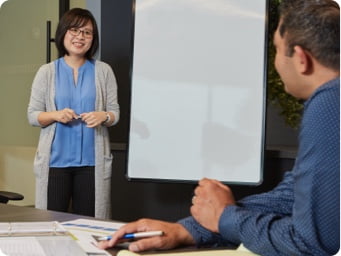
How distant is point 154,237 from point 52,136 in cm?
154

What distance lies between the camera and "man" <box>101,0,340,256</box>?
2.66 ft

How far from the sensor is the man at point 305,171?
31.9 inches

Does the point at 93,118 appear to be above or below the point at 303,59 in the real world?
below

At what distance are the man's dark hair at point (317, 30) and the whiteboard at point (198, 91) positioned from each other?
4.99 feet

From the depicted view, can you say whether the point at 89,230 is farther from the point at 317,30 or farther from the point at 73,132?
the point at 73,132

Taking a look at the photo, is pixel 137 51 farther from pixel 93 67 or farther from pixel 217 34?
pixel 217 34

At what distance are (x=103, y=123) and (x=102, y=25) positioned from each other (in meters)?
1.02

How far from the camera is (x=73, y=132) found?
2500 mm

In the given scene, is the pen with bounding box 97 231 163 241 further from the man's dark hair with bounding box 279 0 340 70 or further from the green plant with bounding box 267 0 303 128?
the green plant with bounding box 267 0 303 128

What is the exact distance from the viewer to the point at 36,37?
13.8 ft

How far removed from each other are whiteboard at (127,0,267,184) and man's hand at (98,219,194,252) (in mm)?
1367

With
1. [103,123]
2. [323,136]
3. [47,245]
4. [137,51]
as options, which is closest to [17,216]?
[47,245]

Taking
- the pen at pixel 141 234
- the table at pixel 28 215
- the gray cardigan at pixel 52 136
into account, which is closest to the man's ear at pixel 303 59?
the pen at pixel 141 234

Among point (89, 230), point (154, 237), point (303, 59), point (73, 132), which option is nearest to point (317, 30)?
point (303, 59)
